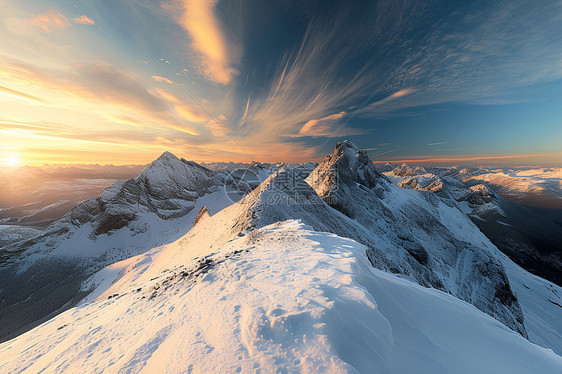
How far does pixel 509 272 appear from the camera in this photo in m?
44.1

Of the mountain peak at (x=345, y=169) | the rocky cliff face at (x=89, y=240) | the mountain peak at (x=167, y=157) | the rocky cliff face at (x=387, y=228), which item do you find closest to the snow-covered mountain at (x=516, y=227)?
the mountain peak at (x=345, y=169)

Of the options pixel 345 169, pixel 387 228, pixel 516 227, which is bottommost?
pixel 516 227

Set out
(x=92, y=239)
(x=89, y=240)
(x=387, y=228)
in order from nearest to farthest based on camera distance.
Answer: (x=387, y=228) → (x=89, y=240) → (x=92, y=239)

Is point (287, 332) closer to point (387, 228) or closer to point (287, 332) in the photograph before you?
point (287, 332)

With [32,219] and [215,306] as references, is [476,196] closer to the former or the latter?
[215,306]

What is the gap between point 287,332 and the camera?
3.74 m

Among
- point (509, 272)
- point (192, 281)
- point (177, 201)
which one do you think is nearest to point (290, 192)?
point (192, 281)

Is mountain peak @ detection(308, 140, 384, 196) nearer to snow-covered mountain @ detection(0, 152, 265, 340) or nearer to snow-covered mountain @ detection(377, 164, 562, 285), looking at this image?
snow-covered mountain @ detection(0, 152, 265, 340)

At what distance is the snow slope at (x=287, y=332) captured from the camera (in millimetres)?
3434

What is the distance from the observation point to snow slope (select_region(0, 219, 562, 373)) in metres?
3.43

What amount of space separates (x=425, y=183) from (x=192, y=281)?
123179 mm

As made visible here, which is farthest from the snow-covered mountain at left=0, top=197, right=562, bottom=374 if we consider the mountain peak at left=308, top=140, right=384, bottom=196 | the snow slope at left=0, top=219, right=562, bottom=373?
the mountain peak at left=308, top=140, right=384, bottom=196

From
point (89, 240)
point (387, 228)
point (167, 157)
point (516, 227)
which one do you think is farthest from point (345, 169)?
point (516, 227)

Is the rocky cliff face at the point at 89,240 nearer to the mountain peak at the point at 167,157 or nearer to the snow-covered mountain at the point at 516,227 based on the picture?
the mountain peak at the point at 167,157
